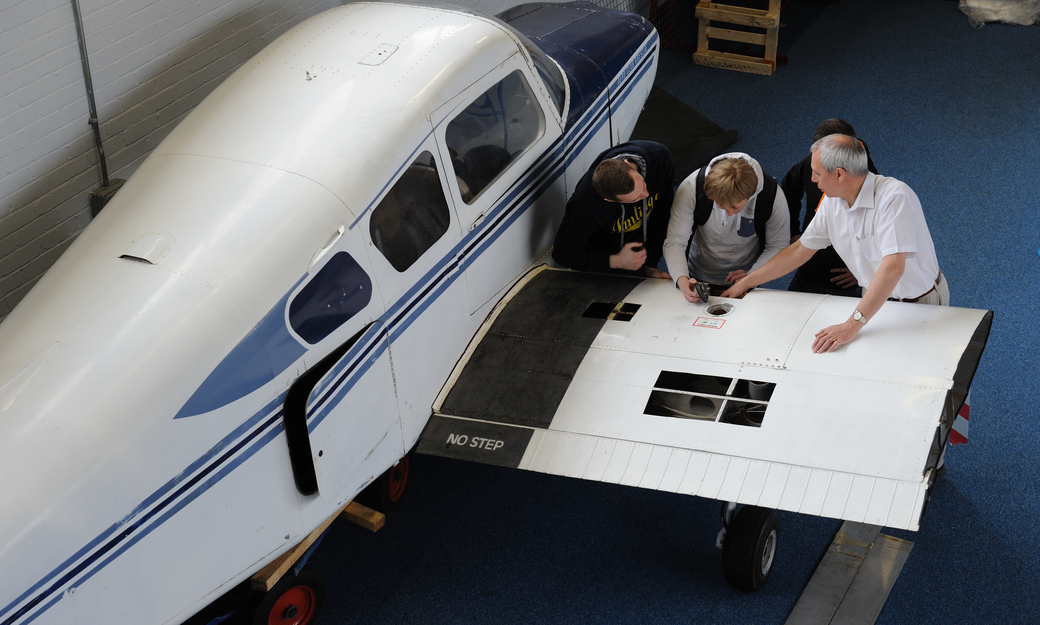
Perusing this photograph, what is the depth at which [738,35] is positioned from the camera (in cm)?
1042

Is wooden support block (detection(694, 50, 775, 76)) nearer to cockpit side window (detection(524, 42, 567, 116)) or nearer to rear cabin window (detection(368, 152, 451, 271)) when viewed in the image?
cockpit side window (detection(524, 42, 567, 116))

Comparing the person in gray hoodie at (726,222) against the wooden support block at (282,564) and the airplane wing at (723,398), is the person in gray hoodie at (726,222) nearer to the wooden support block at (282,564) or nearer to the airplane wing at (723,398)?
the airplane wing at (723,398)

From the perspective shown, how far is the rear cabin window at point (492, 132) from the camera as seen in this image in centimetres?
470

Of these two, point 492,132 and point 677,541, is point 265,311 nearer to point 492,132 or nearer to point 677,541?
point 492,132

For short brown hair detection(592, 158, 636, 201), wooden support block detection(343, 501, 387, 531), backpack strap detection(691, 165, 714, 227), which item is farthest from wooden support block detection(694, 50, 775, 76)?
wooden support block detection(343, 501, 387, 531)

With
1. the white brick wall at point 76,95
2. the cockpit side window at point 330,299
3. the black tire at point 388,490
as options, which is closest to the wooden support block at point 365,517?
the black tire at point 388,490

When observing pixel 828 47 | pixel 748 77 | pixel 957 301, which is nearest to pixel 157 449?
pixel 957 301

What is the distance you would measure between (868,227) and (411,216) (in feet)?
7.04

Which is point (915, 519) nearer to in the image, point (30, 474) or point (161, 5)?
point (30, 474)

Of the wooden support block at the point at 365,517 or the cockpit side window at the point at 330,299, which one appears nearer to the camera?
the cockpit side window at the point at 330,299

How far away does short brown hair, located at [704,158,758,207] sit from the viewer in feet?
15.7

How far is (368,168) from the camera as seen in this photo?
407 cm

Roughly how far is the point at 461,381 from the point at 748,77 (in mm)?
7091

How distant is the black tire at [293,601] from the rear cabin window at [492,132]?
2.01 metres
